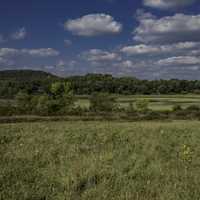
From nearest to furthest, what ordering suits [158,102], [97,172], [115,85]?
[97,172], [158,102], [115,85]

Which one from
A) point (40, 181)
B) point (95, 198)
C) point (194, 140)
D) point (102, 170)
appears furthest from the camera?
point (194, 140)

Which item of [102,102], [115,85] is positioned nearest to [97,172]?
[102,102]

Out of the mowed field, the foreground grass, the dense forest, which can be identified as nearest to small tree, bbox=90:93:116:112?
the mowed field

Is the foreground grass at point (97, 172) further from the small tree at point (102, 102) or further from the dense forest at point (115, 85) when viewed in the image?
the dense forest at point (115, 85)

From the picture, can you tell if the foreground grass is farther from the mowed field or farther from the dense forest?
the dense forest

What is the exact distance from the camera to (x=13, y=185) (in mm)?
4805

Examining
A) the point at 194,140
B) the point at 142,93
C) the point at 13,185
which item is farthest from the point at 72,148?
the point at 142,93

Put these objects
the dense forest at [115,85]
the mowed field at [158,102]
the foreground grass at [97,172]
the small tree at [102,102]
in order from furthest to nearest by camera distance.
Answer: the dense forest at [115,85]
the mowed field at [158,102]
the small tree at [102,102]
the foreground grass at [97,172]

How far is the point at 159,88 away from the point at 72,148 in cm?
8464

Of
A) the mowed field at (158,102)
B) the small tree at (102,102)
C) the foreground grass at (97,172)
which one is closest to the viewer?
the foreground grass at (97,172)

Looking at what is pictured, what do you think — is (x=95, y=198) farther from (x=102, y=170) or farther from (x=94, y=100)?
(x=94, y=100)

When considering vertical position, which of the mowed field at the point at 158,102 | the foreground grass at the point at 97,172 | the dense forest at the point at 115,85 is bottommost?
the mowed field at the point at 158,102

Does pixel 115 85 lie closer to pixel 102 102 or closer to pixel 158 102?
pixel 158 102

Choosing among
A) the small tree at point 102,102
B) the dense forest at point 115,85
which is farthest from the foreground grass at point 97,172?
the dense forest at point 115,85
